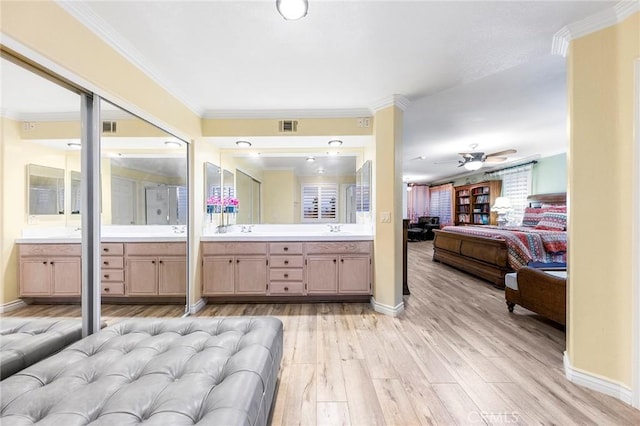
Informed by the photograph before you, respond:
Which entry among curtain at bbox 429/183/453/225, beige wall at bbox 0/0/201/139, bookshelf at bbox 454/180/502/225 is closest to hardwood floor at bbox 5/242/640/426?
beige wall at bbox 0/0/201/139

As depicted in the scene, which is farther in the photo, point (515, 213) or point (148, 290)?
point (515, 213)

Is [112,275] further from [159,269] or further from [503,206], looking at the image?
[503,206]

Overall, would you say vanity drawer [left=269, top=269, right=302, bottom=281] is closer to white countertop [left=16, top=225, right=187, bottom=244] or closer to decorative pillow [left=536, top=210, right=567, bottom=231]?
white countertop [left=16, top=225, right=187, bottom=244]

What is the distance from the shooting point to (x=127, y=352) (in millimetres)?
1380

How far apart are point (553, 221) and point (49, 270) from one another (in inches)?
265

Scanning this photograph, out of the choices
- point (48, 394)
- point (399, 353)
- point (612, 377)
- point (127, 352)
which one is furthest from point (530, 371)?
point (48, 394)

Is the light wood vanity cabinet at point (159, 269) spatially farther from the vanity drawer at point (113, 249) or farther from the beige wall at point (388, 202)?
the beige wall at point (388, 202)

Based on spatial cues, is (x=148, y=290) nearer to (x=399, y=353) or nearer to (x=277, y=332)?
(x=277, y=332)

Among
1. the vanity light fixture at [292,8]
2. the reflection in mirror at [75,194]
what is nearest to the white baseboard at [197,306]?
the reflection in mirror at [75,194]

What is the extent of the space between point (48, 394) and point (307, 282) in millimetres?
2398

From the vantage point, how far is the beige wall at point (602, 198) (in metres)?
1.57

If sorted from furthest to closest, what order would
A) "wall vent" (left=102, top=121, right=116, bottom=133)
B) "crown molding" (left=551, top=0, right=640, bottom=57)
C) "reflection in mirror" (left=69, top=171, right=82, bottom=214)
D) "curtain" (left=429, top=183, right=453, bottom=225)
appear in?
"curtain" (left=429, top=183, right=453, bottom=225) → "wall vent" (left=102, top=121, right=116, bottom=133) → "reflection in mirror" (left=69, top=171, right=82, bottom=214) → "crown molding" (left=551, top=0, right=640, bottom=57)

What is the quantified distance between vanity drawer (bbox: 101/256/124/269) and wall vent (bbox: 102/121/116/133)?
1070 millimetres

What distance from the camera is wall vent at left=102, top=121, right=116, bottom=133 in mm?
1983
